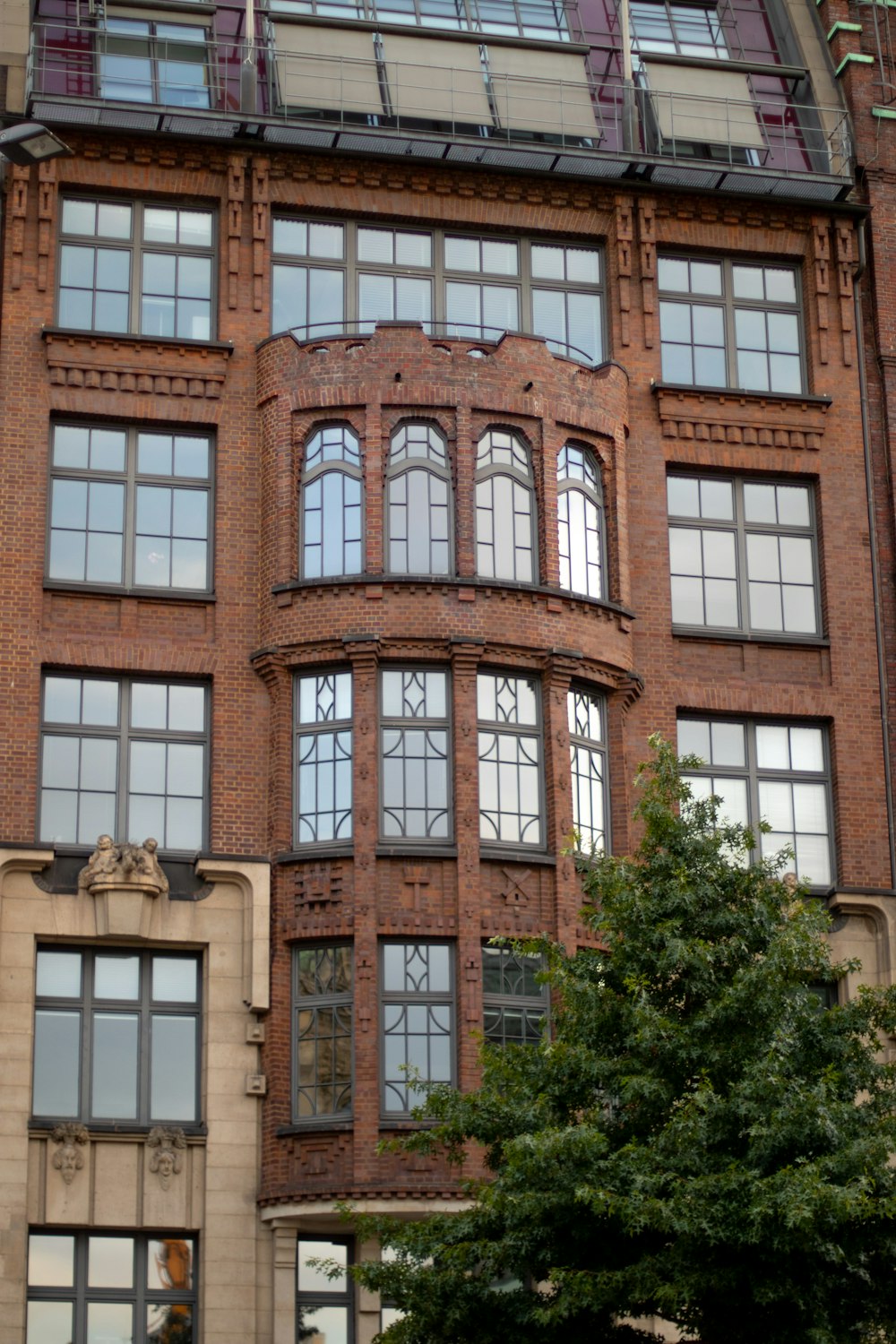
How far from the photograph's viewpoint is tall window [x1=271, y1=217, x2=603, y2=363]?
36750 millimetres

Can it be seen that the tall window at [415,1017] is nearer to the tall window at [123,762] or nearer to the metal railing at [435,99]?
the tall window at [123,762]

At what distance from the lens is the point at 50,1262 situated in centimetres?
3186

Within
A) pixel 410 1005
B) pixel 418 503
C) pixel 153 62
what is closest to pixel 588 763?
pixel 418 503

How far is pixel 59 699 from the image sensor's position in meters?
34.2

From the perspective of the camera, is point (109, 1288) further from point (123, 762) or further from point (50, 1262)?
point (123, 762)

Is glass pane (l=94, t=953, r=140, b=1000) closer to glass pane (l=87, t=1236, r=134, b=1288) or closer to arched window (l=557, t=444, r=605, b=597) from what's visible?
glass pane (l=87, t=1236, r=134, b=1288)

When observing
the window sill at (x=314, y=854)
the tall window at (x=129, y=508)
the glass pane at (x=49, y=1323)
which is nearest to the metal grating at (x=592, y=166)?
the tall window at (x=129, y=508)

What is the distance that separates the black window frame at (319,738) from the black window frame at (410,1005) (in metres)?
1.56

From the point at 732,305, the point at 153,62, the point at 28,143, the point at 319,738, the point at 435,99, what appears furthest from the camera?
the point at 732,305

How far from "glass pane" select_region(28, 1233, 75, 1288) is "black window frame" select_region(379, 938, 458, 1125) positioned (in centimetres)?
427

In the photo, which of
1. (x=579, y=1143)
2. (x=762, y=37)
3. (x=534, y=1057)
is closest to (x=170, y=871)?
(x=534, y=1057)

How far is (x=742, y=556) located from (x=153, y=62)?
11316 millimetres

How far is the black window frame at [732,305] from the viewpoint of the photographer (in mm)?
37812

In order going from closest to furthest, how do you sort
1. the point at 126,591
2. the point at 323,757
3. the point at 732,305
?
the point at 323,757 < the point at 126,591 < the point at 732,305
